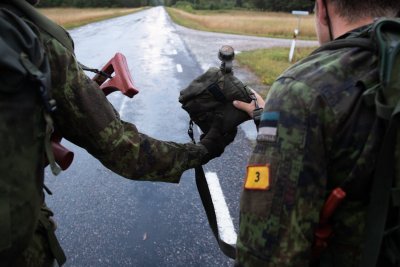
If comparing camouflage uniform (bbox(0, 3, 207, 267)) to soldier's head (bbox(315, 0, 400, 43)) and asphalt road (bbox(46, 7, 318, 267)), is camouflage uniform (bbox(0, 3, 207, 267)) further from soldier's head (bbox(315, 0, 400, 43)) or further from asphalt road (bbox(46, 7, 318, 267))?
asphalt road (bbox(46, 7, 318, 267))

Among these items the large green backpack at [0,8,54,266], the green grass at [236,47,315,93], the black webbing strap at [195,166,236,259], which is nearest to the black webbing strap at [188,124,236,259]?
the black webbing strap at [195,166,236,259]

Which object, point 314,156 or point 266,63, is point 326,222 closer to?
point 314,156

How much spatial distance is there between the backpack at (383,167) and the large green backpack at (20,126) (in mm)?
867

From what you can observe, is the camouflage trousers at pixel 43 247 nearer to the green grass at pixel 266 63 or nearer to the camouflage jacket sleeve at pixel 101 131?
the camouflage jacket sleeve at pixel 101 131

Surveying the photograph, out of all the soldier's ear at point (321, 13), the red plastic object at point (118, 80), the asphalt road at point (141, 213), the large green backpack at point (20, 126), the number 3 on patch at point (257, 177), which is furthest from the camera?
the asphalt road at point (141, 213)

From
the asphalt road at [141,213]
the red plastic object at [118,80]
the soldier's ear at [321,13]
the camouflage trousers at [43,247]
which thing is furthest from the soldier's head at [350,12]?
the asphalt road at [141,213]

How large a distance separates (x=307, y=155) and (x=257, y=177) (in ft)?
0.53

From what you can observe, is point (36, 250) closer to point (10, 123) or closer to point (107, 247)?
point (10, 123)

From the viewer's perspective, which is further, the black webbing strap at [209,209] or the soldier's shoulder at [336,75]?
the black webbing strap at [209,209]

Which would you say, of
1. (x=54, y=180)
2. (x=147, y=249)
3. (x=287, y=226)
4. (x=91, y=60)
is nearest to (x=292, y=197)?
(x=287, y=226)

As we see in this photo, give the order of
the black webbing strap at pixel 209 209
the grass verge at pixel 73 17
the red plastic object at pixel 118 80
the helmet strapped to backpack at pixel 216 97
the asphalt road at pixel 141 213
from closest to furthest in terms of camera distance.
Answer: the red plastic object at pixel 118 80 → the helmet strapped to backpack at pixel 216 97 → the black webbing strap at pixel 209 209 → the asphalt road at pixel 141 213 → the grass verge at pixel 73 17

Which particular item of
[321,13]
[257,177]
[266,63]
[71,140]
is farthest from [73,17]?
[257,177]

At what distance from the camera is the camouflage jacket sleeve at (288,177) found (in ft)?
3.79

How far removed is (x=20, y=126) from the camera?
111cm
